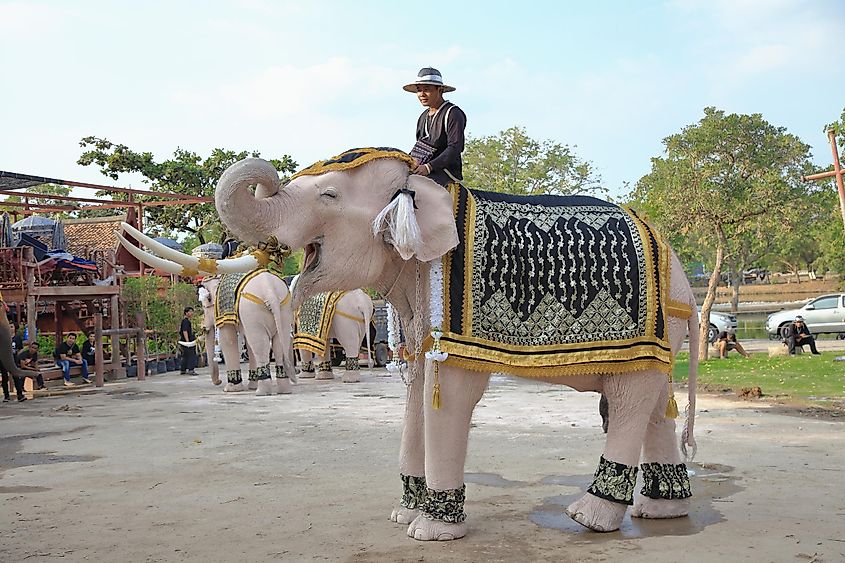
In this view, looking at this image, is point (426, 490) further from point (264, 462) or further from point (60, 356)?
point (60, 356)

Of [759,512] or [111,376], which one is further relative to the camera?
[111,376]

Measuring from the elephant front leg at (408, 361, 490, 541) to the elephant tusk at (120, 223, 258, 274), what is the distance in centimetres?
141

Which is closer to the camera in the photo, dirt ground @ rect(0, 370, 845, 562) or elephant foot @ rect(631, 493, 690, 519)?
dirt ground @ rect(0, 370, 845, 562)

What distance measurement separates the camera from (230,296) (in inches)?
518

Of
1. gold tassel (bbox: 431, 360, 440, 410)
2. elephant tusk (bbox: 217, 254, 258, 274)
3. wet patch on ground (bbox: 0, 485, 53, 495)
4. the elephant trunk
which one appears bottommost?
wet patch on ground (bbox: 0, 485, 53, 495)

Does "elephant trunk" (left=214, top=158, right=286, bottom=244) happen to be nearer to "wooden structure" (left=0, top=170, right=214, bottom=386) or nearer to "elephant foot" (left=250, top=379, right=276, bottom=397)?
"elephant foot" (left=250, top=379, right=276, bottom=397)

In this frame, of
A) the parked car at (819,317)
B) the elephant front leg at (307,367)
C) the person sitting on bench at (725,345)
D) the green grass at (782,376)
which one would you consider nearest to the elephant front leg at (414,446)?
the green grass at (782,376)

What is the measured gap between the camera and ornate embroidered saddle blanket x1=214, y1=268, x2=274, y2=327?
13.0m

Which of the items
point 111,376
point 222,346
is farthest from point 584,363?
point 111,376

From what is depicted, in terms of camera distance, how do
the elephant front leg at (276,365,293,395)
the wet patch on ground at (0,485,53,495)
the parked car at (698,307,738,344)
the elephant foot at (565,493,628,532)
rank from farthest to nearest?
the parked car at (698,307,738,344) < the elephant front leg at (276,365,293,395) < the wet patch on ground at (0,485,53,495) < the elephant foot at (565,493,628,532)

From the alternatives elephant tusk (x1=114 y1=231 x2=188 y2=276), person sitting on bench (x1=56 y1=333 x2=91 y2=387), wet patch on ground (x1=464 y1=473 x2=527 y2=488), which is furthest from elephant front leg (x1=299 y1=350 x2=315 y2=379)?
elephant tusk (x1=114 y1=231 x2=188 y2=276)

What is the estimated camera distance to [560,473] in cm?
645

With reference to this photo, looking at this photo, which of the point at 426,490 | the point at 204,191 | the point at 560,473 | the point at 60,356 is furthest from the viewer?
the point at 204,191

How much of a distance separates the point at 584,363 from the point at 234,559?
81.5 inches
